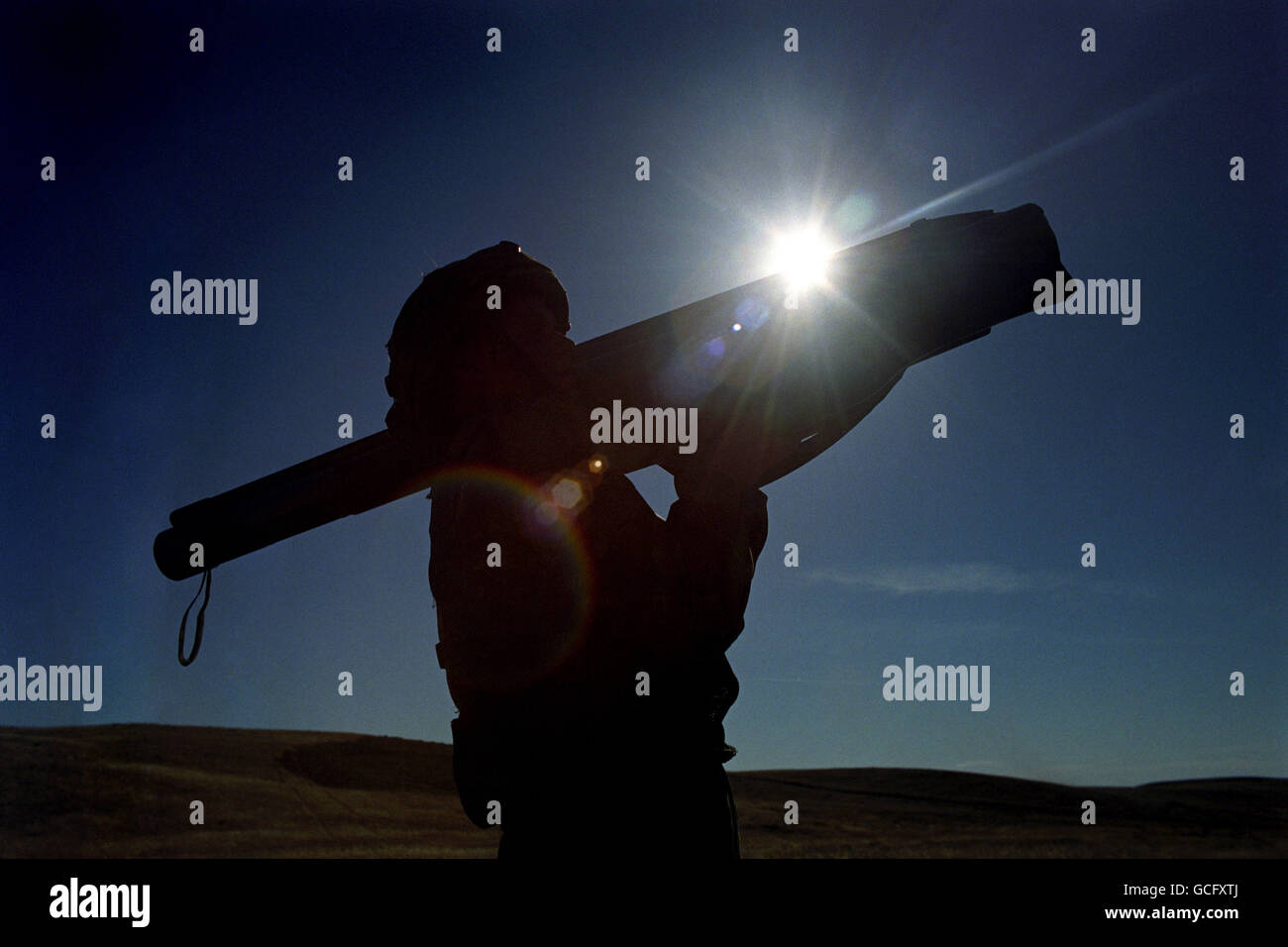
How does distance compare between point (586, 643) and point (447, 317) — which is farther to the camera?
point (447, 317)

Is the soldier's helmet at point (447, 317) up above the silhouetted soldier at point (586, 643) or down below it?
above

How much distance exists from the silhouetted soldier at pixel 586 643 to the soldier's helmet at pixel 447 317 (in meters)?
0.24

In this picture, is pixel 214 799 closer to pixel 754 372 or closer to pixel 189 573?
pixel 189 573

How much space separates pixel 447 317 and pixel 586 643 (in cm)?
86

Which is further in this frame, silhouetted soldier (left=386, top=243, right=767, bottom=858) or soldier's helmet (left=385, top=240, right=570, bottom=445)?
soldier's helmet (left=385, top=240, right=570, bottom=445)

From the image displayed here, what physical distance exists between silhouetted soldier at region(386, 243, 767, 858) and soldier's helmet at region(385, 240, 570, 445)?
0.80 ft

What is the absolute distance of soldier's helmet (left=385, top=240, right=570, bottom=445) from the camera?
87.7 inches

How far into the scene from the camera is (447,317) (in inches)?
88.0

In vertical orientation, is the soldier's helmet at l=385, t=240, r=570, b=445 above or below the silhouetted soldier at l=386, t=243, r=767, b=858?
above

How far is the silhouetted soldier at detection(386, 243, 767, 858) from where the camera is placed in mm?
1962

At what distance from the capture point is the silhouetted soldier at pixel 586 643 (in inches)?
77.2

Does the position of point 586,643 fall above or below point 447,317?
→ below
